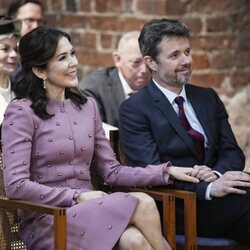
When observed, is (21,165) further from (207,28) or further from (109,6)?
(109,6)

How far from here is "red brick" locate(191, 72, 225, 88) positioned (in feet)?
22.0

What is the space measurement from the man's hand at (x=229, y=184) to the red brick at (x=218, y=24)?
198cm

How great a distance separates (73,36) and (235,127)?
147 centimetres

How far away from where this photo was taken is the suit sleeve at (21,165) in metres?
4.48

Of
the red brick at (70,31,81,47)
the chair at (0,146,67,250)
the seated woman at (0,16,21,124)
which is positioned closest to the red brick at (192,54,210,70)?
the red brick at (70,31,81,47)

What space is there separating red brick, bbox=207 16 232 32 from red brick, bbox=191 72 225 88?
28 centimetres

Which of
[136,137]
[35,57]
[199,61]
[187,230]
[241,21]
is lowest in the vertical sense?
[187,230]

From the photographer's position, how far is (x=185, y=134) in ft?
16.4

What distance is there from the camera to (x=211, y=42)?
669 centimetres

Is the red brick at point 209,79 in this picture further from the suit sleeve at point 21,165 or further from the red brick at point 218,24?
the suit sleeve at point 21,165

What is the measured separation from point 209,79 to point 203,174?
1916 millimetres

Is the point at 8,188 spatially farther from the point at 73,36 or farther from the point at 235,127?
the point at 73,36

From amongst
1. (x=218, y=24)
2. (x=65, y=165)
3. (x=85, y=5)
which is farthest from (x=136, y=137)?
(x=85, y=5)

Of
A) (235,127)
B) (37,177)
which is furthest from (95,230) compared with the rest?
(235,127)
